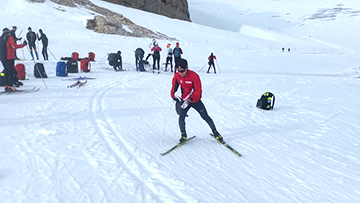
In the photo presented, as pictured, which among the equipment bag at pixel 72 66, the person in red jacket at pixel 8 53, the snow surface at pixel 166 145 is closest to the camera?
the snow surface at pixel 166 145

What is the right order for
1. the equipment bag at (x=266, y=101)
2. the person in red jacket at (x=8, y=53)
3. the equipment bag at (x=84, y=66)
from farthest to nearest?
the equipment bag at (x=84, y=66) < the equipment bag at (x=266, y=101) < the person in red jacket at (x=8, y=53)

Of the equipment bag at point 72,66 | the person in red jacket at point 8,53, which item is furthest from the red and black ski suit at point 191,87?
the equipment bag at point 72,66

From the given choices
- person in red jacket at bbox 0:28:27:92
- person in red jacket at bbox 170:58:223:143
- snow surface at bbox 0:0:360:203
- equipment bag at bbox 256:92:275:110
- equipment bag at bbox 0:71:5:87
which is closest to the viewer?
snow surface at bbox 0:0:360:203

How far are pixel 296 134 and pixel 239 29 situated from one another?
2594 inches

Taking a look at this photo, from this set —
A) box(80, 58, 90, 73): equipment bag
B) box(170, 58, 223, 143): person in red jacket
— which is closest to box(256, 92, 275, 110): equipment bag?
box(170, 58, 223, 143): person in red jacket

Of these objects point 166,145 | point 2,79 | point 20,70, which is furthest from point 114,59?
point 166,145

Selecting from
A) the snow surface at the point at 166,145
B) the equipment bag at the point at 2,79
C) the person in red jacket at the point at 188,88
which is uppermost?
the person in red jacket at the point at 188,88

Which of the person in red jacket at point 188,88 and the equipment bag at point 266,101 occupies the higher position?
the person in red jacket at point 188,88

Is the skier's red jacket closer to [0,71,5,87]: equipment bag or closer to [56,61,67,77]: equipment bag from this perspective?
[0,71,5,87]: equipment bag

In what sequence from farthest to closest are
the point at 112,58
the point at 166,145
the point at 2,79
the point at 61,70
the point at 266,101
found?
the point at 112,58
the point at 61,70
the point at 266,101
the point at 2,79
the point at 166,145

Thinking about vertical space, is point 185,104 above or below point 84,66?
below

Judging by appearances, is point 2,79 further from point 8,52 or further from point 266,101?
point 266,101

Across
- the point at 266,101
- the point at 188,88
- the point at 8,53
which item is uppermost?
the point at 8,53

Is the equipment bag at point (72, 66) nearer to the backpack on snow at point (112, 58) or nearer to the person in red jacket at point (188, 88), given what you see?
the backpack on snow at point (112, 58)
